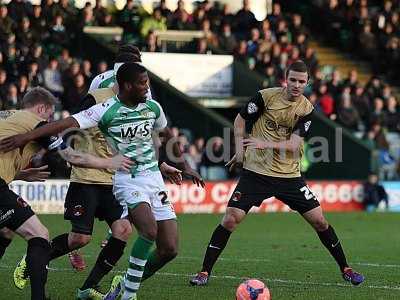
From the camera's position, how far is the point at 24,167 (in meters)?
9.24

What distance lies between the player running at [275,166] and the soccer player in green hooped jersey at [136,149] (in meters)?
2.11

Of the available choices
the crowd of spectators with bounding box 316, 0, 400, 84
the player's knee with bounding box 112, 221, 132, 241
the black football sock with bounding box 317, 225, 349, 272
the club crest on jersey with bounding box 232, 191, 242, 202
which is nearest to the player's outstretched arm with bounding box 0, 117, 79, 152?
the player's knee with bounding box 112, 221, 132, 241

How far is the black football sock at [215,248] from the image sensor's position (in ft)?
36.6

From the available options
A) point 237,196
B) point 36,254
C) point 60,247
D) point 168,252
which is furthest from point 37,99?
point 237,196

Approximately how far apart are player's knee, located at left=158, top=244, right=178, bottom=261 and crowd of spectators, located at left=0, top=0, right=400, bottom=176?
45.9 feet

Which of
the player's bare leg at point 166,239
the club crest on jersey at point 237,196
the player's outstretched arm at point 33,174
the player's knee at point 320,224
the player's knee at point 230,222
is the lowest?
the player's knee at point 320,224

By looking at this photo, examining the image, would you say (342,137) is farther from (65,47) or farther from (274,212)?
(65,47)

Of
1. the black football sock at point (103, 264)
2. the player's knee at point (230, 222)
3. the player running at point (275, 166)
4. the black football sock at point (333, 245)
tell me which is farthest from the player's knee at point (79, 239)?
the black football sock at point (333, 245)

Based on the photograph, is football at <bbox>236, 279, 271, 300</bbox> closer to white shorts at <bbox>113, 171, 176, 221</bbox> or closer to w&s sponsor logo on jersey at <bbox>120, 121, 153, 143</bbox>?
white shorts at <bbox>113, 171, 176, 221</bbox>

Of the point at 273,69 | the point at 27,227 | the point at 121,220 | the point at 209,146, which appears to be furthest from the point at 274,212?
the point at 27,227

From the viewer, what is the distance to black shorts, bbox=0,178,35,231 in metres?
8.77

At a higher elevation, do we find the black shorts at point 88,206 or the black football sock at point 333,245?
the black shorts at point 88,206

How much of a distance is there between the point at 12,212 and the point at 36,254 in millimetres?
409

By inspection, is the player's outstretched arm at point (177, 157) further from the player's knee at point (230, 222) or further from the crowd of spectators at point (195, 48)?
the crowd of spectators at point (195, 48)
